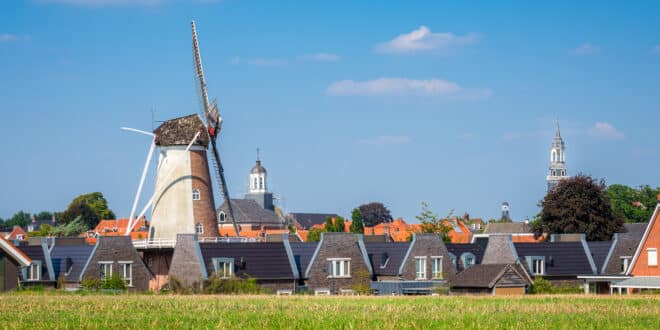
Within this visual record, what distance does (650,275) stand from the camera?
76.6 meters

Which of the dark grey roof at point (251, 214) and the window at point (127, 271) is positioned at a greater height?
the dark grey roof at point (251, 214)

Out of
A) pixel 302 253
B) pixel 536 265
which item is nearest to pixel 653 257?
pixel 536 265

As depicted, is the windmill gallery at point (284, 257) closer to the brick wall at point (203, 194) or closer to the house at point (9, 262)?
the brick wall at point (203, 194)

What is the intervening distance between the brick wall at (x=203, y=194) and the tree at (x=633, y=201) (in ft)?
305

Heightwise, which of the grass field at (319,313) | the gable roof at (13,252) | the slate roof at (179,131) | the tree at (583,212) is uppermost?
the slate roof at (179,131)

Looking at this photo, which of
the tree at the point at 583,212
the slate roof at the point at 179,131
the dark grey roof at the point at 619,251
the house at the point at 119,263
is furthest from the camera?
the tree at the point at 583,212

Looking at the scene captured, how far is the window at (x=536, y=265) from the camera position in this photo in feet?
268

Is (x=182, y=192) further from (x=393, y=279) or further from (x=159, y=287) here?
(x=393, y=279)

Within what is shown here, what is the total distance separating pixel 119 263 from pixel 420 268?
20.1 meters

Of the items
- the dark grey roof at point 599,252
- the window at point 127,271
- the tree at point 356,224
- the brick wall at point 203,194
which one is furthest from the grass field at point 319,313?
the tree at point 356,224

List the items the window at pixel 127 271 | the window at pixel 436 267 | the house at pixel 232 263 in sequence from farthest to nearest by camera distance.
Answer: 1. the window at pixel 436 267
2. the window at pixel 127 271
3. the house at pixel 232 263

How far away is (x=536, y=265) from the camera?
82.4 m

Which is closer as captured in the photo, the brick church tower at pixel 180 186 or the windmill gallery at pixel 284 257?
the windmill gallery at pixel 284 257

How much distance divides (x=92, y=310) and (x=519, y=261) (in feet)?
131
